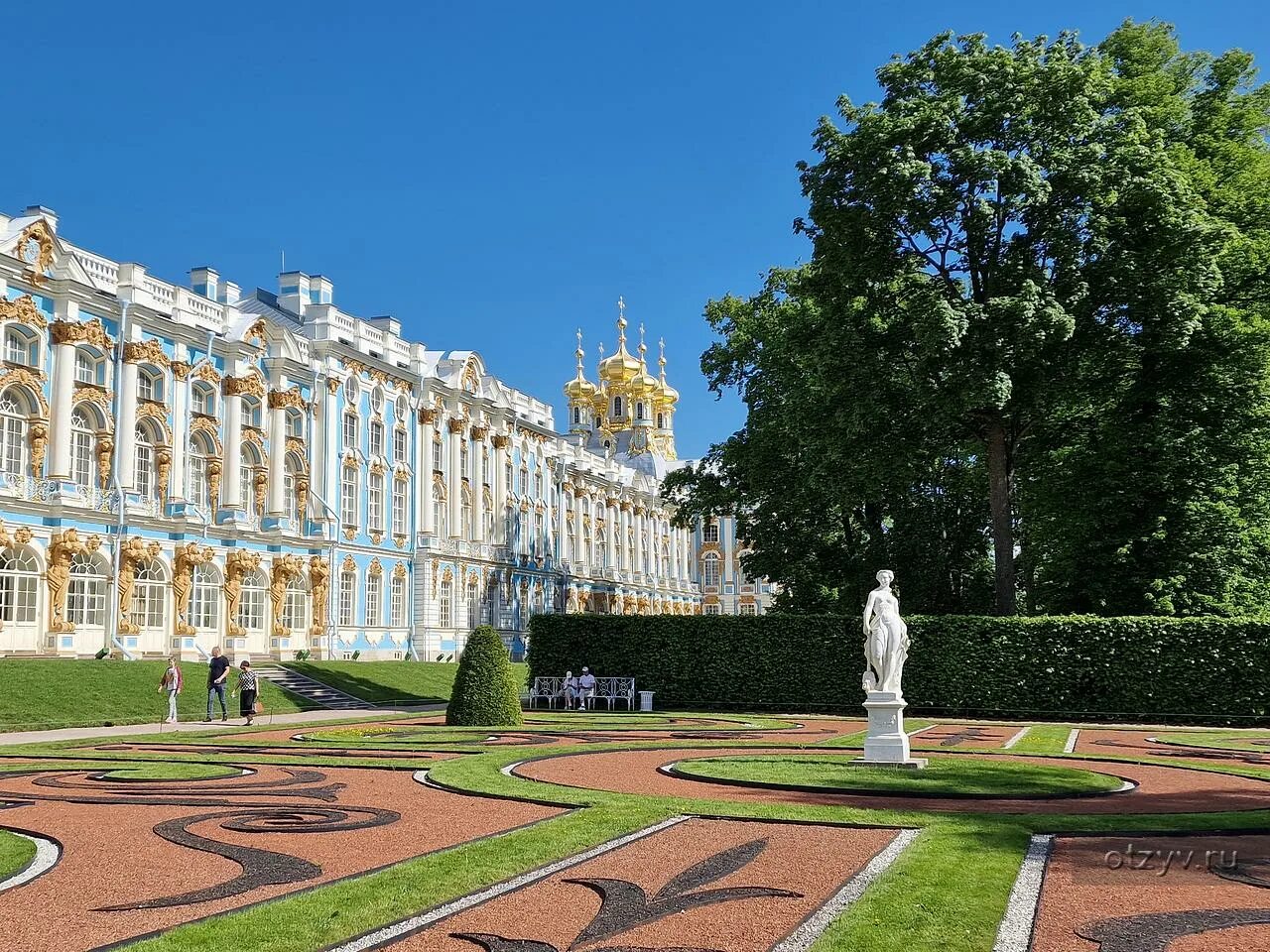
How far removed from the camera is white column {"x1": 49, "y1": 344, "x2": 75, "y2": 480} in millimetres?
34844

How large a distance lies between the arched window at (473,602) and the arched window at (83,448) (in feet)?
79.1

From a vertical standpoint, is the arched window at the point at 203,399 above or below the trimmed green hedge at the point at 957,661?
above

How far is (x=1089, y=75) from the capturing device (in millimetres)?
27625

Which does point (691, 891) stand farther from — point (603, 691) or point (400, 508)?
point (400, 508)

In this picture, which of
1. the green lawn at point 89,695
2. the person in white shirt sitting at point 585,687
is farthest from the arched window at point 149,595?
the person in white shirt sitting at point 585,687

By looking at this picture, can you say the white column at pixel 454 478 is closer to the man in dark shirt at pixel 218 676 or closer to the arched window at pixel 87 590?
the arched window at pixel 87 590

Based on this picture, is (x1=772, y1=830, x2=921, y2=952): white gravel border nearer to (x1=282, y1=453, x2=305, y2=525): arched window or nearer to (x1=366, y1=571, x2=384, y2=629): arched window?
(x1=282, y1=453, x2=305, y2=525): arched window

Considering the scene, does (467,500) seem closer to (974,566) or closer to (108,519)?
(108,519)

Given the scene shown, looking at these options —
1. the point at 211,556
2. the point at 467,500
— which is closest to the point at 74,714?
the point at 211,556

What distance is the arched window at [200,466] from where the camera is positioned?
40.9 metres

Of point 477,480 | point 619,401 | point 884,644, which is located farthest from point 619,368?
point 884,644

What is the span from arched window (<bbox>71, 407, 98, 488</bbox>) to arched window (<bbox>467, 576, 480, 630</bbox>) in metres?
24.1

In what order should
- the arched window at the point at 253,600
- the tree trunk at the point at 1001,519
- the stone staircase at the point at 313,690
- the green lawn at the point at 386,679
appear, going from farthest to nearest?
1. the arched window at the point at 253,600
2. the green lawn at the point at 386,679
3. the stone staircase at the point at 313,690
4. the tree trunk at the point at 1001,519

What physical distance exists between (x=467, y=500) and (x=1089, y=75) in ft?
126
